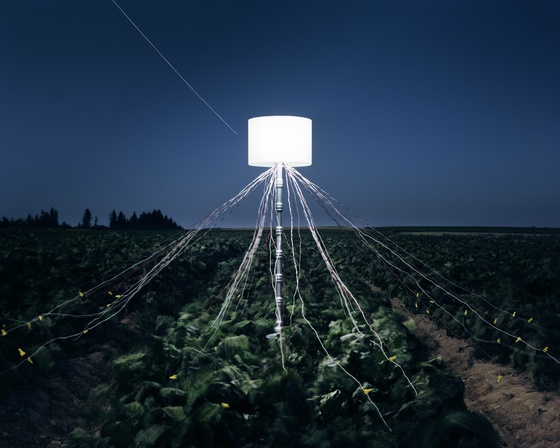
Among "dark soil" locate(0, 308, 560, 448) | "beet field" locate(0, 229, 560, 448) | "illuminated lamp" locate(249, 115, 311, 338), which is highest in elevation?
"illuminated lamp" locate(249, 115, 311, 338)

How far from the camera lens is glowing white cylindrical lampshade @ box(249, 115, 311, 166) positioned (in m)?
6.29

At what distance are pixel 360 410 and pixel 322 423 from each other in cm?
38

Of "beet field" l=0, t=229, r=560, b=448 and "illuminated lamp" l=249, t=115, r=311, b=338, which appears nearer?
"beet field" l=0, t=229, r=560, b=448

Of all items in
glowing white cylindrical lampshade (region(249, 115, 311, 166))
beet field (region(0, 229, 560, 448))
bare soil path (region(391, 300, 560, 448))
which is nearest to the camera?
beet field (region(0, 229, 560, 448))

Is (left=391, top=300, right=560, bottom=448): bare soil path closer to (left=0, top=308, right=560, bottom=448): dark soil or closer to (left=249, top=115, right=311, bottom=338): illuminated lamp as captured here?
(left=0, top=308, right=560, bottom=448): dark soil

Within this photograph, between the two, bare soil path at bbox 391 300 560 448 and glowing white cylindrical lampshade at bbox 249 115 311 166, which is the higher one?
glowing white cylindrical lampshade at bbox 249 115 311 166

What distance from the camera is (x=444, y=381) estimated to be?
16.7 ft

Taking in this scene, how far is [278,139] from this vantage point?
6301mm

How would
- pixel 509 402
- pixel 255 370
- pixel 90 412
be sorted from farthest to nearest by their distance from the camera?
pixel 509 402 → pixel 90 412 → pixel 255 370

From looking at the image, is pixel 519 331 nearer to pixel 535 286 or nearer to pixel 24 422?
pixel 535 286

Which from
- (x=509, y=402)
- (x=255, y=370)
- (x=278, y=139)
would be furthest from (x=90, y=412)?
(x=509, y=402)

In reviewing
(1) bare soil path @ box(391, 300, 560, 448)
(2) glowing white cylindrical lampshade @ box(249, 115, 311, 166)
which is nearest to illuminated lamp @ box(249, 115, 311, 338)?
(2) glowing white cylindrical lampshade @ box(249, 115, 311, 166)

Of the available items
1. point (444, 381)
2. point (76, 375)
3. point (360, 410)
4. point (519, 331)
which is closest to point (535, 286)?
point (519, 331)

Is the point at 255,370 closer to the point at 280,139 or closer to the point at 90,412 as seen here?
the point at 90,412
